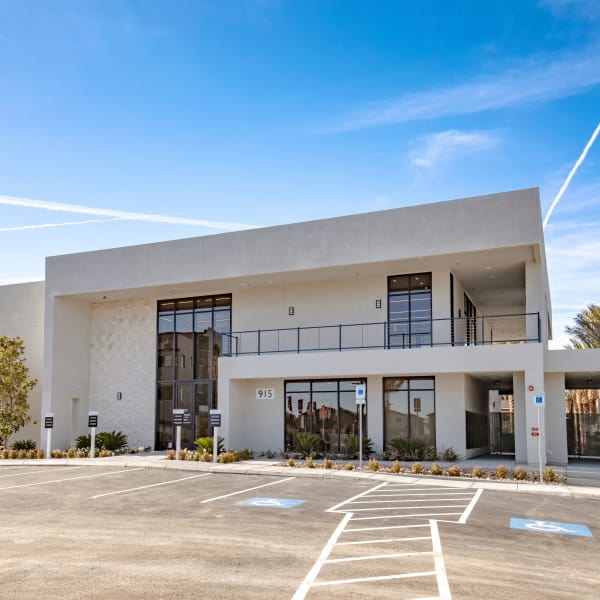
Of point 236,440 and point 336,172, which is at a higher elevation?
point 336,172

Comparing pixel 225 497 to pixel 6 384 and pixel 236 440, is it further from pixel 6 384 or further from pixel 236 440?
pixel 6 384

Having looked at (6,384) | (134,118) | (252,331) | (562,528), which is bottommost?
(562,528)

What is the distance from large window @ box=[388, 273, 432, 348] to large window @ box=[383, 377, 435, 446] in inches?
53.4

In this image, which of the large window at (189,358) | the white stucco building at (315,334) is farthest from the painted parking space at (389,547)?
the large window at (189,358)

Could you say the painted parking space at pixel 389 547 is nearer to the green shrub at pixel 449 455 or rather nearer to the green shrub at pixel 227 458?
the green shrub at pixel 449 455

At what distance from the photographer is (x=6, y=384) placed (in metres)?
29.0

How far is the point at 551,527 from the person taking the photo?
1162 cm

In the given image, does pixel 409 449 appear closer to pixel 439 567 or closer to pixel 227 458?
pixel 227 458

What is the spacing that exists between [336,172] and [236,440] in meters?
11.8

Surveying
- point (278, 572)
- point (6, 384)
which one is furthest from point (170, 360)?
point (278, 572)

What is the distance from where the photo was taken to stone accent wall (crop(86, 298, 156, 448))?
29453 millimetres

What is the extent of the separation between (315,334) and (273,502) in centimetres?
1278

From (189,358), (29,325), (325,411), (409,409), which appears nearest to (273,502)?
(409,409)

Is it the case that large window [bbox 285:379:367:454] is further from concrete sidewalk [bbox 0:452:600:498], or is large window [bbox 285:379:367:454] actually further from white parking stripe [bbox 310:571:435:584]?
white parking stripe [bbox 310:571:435:584]
